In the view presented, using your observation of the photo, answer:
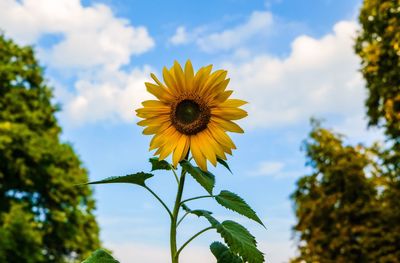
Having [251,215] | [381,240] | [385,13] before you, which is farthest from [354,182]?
[251,215]

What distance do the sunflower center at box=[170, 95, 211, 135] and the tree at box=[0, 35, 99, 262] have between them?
1559 centimetres

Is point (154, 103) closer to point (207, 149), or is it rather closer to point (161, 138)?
point (161, 138)

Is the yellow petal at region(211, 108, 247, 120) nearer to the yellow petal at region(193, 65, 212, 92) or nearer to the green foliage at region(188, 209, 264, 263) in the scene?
the yellow petal at region(193, 65, 212, 92)

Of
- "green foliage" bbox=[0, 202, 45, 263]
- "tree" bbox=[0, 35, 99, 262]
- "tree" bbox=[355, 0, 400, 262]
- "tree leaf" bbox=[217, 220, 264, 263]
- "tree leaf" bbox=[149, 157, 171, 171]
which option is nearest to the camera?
"tree leaf" bbox=[217, 220, 264, 263]

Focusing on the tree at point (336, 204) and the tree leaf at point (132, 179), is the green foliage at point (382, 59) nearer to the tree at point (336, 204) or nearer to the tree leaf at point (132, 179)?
the tree at point (336, 204)

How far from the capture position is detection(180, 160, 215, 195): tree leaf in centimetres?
164

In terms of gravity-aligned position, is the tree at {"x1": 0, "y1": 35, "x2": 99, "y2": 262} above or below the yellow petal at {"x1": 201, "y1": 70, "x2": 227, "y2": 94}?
above

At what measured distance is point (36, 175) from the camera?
60.6 feet

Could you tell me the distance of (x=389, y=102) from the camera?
13000mm

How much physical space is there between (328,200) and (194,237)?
562 inches

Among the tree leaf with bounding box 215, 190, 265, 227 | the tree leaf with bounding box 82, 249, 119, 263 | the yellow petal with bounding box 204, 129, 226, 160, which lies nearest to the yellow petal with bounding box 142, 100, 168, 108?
the yellow petal with bounding box 204, 129, 226, 160

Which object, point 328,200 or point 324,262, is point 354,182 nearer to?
point 328,200

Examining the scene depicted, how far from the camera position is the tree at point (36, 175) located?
675 inches

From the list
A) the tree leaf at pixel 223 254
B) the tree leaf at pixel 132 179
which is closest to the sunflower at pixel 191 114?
the tree leaf at pixel 132 179
